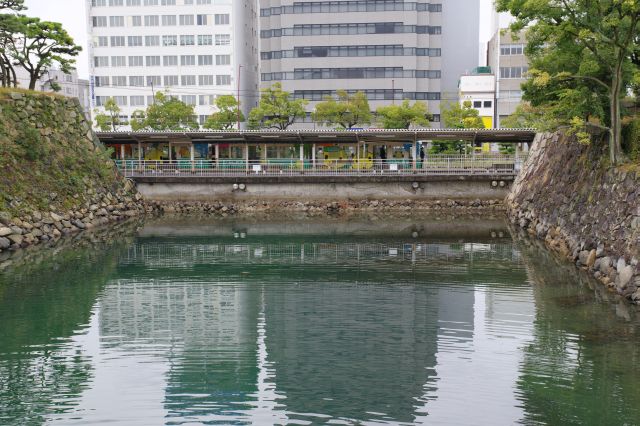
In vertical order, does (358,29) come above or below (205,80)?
above

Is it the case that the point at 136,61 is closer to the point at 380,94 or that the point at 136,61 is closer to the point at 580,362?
the point at 380,94

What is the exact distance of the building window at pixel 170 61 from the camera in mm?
91250

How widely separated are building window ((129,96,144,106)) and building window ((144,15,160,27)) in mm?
9829

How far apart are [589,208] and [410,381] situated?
15515 millimetres

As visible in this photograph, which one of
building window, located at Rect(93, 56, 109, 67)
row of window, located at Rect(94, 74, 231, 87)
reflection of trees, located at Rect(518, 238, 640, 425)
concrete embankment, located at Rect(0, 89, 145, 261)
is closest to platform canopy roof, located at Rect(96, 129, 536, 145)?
concrete embankment, located at Rect(0, 89, 145, 261)

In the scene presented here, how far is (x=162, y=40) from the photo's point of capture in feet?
299

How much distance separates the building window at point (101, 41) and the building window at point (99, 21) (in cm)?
171

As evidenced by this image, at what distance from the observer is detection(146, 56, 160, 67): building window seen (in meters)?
91.5

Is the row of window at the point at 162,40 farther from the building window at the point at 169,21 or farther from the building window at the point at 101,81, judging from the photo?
the building window at the point at 101,81

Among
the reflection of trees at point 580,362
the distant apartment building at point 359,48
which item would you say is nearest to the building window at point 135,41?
the distant apartment building at point 359,48

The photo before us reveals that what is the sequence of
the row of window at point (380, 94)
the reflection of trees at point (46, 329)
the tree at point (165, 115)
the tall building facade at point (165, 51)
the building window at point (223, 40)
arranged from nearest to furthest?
the reflection of trees at point (46, 329) < the tree at point (165, 115) < the row of window at point (380, 94) < the tall building facade at point (165, 51) < the building window at point (223, 40)

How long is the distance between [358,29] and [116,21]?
108 feet

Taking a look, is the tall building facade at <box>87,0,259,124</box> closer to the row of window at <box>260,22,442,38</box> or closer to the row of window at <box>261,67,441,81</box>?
the row of window at <box>261,67,441,81</box>

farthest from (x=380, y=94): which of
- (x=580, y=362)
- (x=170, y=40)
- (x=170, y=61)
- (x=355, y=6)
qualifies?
(x=580, y=362)
